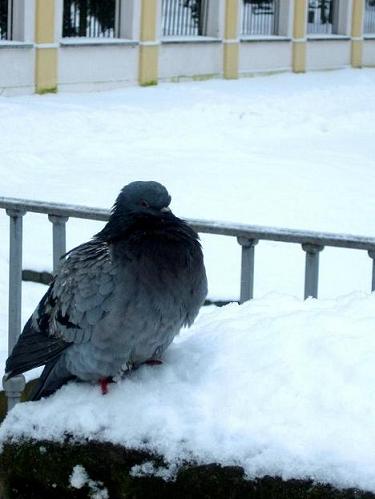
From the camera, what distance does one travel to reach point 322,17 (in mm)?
26406

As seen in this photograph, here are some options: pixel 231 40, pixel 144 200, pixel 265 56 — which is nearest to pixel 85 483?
pixel 144 200

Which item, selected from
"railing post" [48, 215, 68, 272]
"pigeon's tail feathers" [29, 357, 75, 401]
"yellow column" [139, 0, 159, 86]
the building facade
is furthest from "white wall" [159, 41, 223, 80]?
"pigeon's tail feathers" [29, 357, 75, 401]

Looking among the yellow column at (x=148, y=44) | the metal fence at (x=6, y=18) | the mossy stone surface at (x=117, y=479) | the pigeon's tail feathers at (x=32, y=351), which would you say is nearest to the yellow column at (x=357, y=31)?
the yellow column at (x=148, y=44)

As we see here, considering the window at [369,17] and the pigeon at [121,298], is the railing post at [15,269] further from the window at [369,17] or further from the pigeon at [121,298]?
the window at [369,17]

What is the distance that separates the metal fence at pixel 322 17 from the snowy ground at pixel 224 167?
16.8 ft

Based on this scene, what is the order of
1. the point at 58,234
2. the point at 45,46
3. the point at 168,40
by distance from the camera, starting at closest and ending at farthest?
the point at 58,234, the point at 45,46, the point at 168,40

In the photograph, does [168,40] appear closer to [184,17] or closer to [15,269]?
[184,17]

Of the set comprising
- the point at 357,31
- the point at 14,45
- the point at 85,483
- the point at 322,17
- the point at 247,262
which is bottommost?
the point at 85,483

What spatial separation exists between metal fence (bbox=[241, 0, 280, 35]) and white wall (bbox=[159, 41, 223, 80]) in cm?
149

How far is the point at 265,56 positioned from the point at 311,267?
1965 cm

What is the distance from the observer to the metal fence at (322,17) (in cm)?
2600

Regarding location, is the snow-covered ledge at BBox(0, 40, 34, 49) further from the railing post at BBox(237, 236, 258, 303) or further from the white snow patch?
the white snow patch

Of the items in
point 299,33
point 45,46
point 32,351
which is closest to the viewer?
point 32,351

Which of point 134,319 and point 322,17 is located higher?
point 322,17
